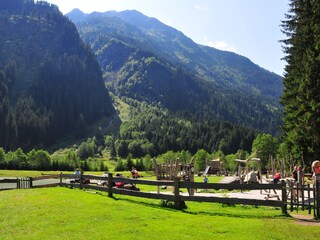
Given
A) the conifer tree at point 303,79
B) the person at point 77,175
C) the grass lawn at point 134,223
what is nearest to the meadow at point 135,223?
the grass lawn at point 134,223

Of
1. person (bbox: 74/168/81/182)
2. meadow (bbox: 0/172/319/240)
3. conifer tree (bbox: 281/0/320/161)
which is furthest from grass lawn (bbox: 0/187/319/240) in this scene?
conifer tree (bbox: 281/0/320/161)

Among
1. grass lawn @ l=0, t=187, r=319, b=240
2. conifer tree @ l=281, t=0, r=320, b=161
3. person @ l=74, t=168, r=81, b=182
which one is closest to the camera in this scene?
grass lawn @ l=0, t=187, r=319, b=240

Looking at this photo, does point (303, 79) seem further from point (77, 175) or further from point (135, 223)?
point (135, 223)

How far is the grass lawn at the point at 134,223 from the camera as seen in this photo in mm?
13688

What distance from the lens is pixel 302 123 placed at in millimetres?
41344

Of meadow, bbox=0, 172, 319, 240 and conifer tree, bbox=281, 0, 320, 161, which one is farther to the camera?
conifer tree, bbox=281, 0, 320, 161

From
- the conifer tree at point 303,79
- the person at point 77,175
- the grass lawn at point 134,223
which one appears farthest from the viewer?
the conifer tree at point 303,79

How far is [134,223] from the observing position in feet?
50.8

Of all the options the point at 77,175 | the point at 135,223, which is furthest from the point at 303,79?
the point at 135,223

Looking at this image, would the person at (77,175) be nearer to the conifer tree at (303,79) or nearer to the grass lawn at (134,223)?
the grass lawn at (134,223)

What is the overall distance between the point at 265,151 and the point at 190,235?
361ft

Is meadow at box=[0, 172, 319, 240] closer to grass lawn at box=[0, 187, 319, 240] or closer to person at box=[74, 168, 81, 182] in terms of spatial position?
grass lawn at box=[0, 187, 319, 240]

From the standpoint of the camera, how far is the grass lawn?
13.7m

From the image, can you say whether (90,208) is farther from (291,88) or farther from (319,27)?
(291,88)
